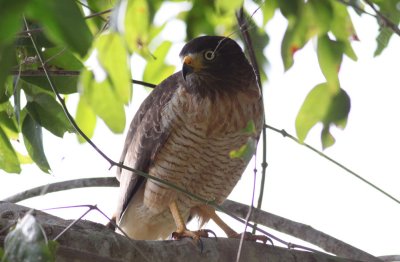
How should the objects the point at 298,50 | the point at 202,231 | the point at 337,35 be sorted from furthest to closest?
the point at 202,231 → the point at 298,50 → the point at 337,35

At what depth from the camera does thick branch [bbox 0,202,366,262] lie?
3025mm

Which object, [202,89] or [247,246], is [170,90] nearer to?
[202,89]

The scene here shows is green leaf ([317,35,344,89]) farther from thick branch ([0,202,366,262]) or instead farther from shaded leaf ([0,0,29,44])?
shaded leaf ([0,0,29,44])

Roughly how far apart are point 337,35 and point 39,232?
4.27 ft

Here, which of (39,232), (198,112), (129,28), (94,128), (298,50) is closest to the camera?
(39,232)

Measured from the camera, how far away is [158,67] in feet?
12.2

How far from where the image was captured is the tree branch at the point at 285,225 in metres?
4.20

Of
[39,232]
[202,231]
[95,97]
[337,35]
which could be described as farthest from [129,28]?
[202,231]

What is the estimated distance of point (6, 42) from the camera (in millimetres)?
1390

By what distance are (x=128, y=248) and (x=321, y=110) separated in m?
1.08

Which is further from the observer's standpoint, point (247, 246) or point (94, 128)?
point (247, 246)

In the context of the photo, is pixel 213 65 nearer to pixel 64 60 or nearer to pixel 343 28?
pixel 64 60

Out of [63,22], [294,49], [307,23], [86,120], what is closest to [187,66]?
[86,120]

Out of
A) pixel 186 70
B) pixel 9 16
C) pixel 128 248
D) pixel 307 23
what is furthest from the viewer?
pixel 186 70
